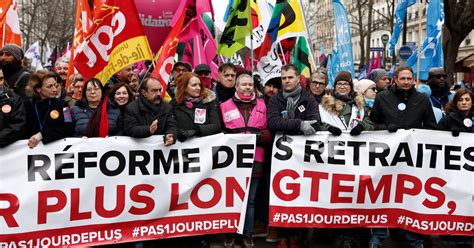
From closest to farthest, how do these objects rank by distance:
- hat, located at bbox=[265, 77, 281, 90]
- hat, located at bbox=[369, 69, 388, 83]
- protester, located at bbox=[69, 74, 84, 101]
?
protester, located at bbox=[69, 74, 84, 101] < hat, located at bbox=[265, 77, 281, 90] < hat, located at bbox=[369, 69, 388, 83]

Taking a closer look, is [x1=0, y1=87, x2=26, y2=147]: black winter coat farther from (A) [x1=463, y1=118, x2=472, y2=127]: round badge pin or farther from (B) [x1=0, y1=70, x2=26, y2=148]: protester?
(A) [x1=463, y1=118, x2=472, y2=127]: round badge pin

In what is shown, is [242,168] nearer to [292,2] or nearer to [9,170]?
[9,170]

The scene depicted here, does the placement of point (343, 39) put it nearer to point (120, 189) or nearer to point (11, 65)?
point (11, 65)

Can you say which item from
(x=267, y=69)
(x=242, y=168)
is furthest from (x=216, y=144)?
(x=267, y=69)

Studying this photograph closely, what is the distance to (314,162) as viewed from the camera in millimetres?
6305

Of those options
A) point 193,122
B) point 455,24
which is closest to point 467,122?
point 193,122

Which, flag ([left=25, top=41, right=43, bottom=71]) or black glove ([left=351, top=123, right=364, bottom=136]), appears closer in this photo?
black glove ([left=351, top=123, right=364, bottom=136])

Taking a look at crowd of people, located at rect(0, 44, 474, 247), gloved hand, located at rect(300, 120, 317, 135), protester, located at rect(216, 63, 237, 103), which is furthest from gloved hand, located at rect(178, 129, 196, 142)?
gloved hand, located at rect(300, 120, 317, 135)

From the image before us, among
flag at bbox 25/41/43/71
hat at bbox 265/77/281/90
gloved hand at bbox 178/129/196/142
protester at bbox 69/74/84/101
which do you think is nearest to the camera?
gloved hand at bbox 178/129/196/142

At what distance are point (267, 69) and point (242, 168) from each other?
10.9 ft

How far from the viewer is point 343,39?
10477 mm

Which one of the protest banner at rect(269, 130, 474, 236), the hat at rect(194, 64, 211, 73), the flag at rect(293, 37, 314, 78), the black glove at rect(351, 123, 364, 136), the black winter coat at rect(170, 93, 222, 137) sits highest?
the flag at rect(293, 37, 314, 78)

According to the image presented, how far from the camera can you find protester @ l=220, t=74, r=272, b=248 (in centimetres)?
627

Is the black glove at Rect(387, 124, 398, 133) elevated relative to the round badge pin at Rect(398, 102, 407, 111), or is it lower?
lower
